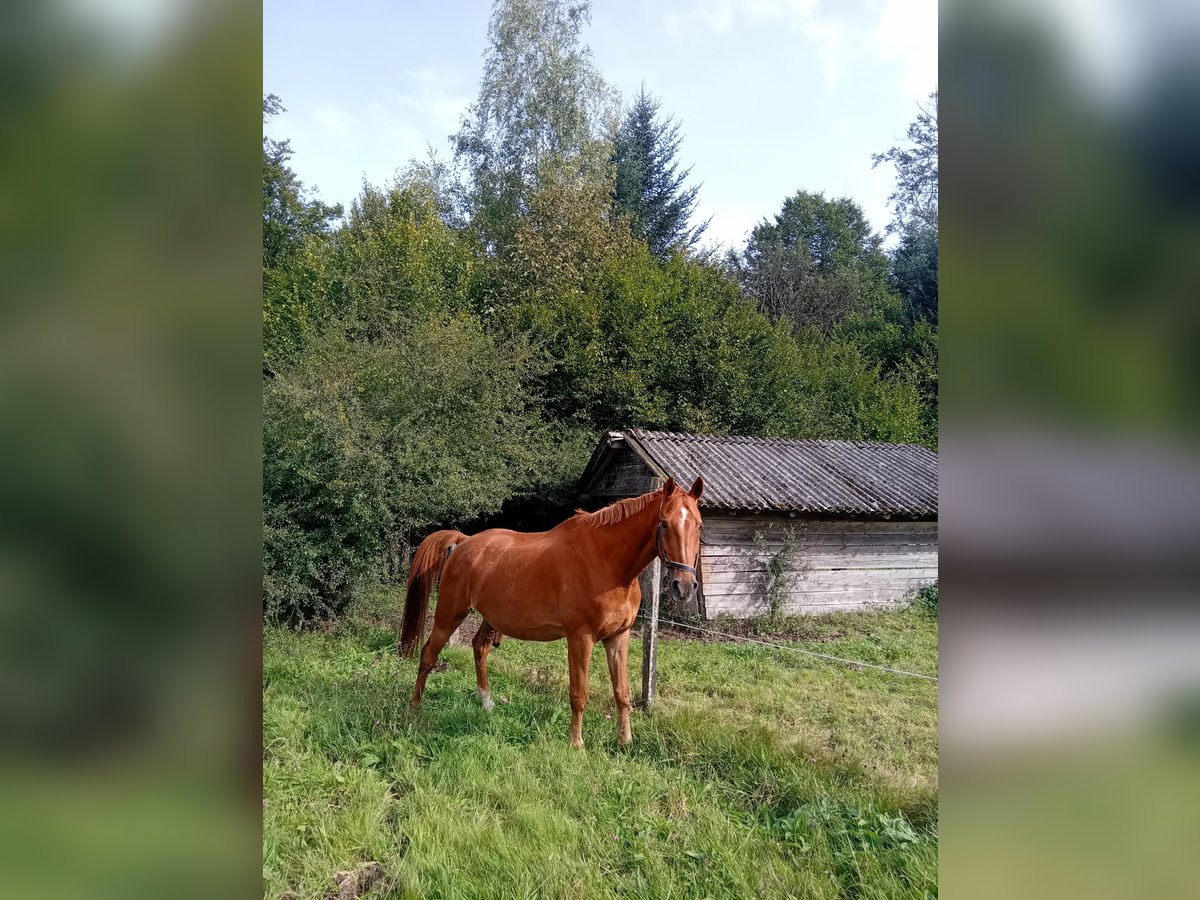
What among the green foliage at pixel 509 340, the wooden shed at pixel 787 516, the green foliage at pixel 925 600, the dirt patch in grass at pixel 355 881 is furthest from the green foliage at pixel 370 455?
the green foliage at pixel 925 600

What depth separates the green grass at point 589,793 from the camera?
2.88 meters

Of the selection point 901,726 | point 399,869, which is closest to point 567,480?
point 901,726

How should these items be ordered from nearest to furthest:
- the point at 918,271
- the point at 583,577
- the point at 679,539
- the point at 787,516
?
the point at 679,539 < the point at 583,577 < the point at 787,516 < the point at 918,271

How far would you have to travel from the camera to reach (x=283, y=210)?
783 inches

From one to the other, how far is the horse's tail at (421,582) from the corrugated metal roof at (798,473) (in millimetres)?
5278

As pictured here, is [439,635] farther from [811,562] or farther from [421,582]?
[811,562]

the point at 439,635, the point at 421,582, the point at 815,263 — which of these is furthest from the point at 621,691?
the point at 815,263

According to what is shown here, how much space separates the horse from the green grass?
53 centimetres

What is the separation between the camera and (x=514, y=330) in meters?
15.2

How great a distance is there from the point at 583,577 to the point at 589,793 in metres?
1.42

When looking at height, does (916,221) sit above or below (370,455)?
above

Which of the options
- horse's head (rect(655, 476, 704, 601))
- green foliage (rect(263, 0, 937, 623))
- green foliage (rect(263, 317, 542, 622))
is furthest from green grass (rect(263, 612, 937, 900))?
green foliage (rect(263, 0, 937, 623))

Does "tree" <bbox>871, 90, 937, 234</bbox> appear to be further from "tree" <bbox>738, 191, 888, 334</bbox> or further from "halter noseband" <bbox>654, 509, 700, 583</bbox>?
"halter noseband" <bbox>654, 509, 700, 583</bbox>
